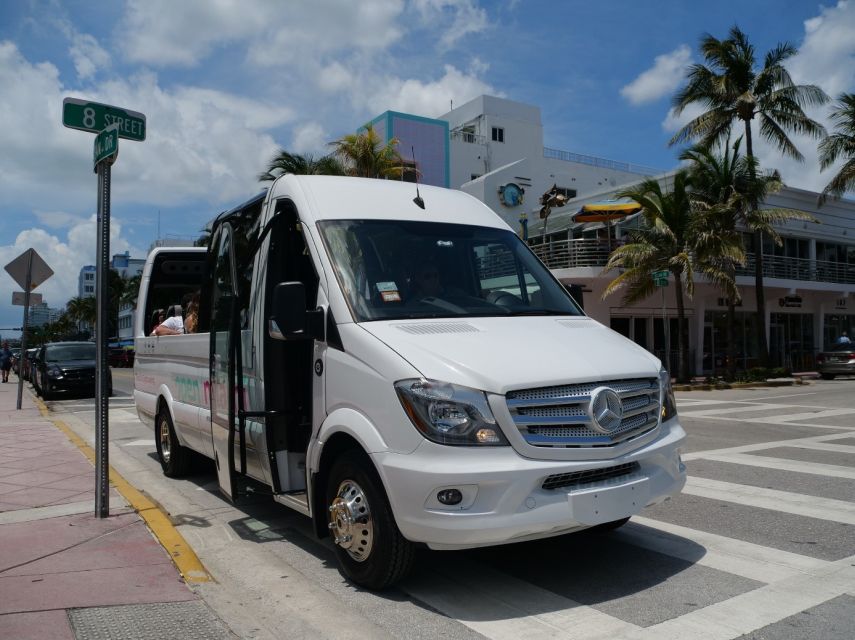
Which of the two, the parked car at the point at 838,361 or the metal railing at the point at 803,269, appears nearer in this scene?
the parked car at the point at 838,361

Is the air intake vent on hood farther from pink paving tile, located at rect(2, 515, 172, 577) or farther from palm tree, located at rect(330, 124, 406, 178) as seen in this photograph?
palm tree, located at rect(330, 124, 406, 178)

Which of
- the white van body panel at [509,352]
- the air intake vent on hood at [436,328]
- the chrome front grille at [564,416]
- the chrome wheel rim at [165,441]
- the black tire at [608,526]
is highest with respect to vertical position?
the air intake vent on hood at [436,328]

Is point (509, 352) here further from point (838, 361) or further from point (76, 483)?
point (838, 361)

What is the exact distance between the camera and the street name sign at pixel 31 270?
638 inches

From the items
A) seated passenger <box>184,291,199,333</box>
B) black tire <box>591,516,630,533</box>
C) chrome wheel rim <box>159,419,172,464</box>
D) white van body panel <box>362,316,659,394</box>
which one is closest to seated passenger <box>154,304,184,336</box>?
seated passenger <box>184,291,199,333</box>

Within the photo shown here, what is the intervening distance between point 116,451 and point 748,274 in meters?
28.3

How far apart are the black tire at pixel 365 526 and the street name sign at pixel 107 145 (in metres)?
3.32

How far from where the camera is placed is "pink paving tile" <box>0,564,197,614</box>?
14.1ft

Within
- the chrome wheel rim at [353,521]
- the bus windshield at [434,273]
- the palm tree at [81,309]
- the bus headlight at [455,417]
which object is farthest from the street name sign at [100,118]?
the palm tree at [81,309]

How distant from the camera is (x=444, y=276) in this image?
5.13 metres

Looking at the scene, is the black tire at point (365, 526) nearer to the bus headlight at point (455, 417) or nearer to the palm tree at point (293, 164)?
the bus headlight at point (455, 417)

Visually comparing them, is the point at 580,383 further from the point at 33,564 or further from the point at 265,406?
the point at 33,564

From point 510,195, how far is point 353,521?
115ft

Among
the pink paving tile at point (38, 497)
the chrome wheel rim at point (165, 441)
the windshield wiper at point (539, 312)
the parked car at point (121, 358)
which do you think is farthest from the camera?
the parked car at point (121, 358)
